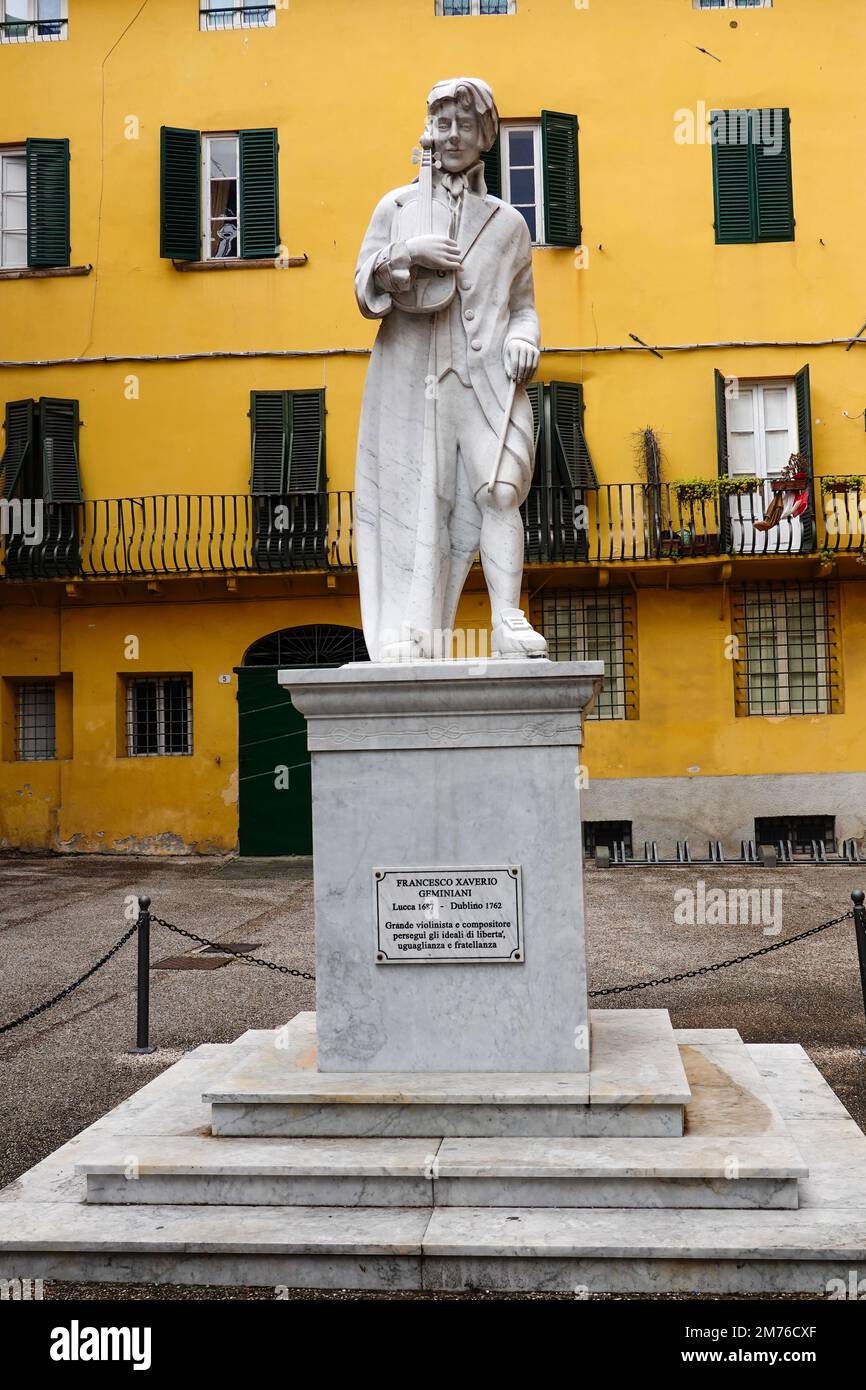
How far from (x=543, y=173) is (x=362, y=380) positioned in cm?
353

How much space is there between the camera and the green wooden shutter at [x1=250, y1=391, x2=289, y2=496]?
1720 cm

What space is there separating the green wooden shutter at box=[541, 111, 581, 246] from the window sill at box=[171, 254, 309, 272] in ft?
10.7

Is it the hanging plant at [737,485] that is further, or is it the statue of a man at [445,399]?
the hanging plant at [737,485]

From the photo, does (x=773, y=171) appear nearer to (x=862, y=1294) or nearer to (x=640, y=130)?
(x=640, y=130)

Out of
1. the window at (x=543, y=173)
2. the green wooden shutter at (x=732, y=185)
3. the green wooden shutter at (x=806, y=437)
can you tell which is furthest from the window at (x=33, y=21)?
the green wooden shutter at (x=806, y=437)

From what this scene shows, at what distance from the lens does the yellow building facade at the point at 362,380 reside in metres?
16.9

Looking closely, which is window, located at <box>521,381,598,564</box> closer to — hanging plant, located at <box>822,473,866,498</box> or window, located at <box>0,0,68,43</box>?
hanging plant, located at <box>822,473,866,498</box>

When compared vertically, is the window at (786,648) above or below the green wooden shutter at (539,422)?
below

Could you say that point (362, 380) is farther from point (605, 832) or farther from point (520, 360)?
point (520, 360)

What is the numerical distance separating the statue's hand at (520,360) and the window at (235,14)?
1463 centimetres

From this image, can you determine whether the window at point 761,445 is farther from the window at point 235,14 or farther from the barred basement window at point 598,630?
the window at point 235,14

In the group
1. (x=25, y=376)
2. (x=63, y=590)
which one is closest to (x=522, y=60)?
(x=25, y=376)

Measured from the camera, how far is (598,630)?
17.4 metres

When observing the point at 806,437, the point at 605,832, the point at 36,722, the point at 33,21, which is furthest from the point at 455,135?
the point at 33,21
